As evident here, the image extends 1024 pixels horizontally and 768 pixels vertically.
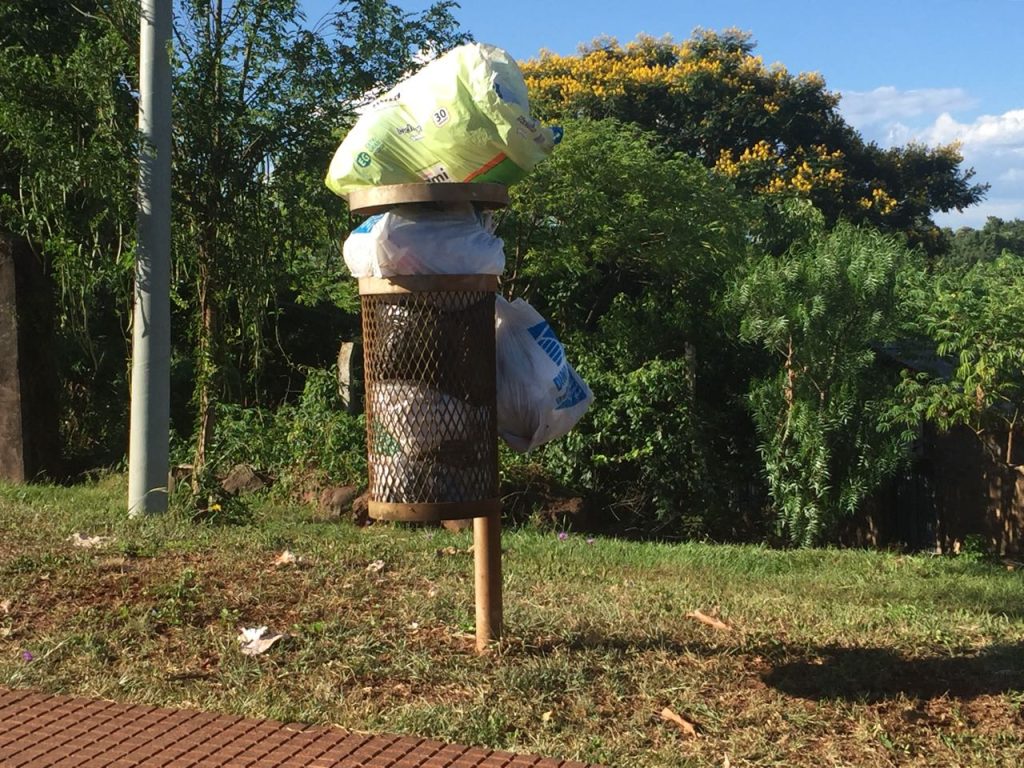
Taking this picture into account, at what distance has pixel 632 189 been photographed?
11.2m

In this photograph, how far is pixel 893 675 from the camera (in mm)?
4785

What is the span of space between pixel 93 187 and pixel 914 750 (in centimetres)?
663

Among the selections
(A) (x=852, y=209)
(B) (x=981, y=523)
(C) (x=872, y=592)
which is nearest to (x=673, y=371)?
(B) (x=981, y=523)

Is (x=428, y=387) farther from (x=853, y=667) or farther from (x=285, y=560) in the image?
(x=285, y=560)

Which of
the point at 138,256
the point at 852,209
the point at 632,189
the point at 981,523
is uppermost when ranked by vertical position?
the point at 852,209

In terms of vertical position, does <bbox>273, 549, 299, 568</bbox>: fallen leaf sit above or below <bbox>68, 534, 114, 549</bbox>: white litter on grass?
below

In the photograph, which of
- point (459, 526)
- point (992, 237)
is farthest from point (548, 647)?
point (992, 237)

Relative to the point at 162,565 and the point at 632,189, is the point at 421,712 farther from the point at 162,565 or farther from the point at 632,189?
the point at 632,189

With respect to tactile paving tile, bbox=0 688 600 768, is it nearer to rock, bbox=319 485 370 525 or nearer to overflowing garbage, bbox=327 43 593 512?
overflowing garbage, bbox=327 43 593 512

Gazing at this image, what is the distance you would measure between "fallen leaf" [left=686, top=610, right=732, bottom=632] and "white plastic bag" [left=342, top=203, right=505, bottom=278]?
2.10 metres

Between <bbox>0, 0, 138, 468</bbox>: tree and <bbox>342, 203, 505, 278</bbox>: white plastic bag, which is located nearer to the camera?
<bbox>342, 203, 505, 278</bbox>: white plastic bag

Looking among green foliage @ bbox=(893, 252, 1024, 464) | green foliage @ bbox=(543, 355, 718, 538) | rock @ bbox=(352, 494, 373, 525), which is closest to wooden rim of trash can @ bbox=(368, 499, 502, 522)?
rock @ bbox=(352, 494, 373, 525)

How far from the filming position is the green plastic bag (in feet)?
14.0

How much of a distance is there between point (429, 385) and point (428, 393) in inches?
1.2
